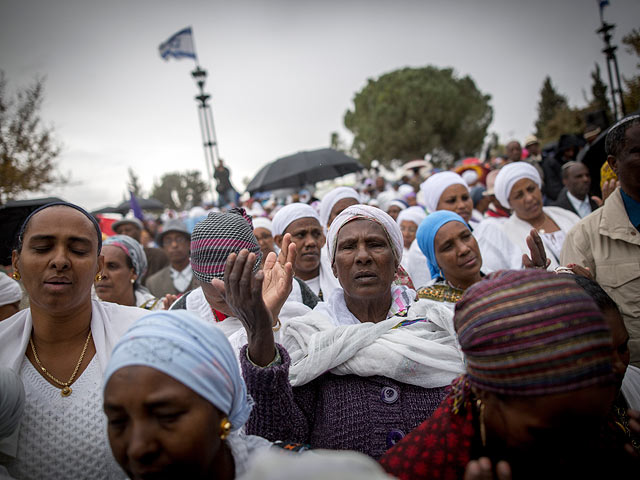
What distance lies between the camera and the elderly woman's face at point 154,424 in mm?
1277

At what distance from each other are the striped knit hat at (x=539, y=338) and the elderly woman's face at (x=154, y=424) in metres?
1.05

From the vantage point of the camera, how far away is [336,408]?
2119 millimetres

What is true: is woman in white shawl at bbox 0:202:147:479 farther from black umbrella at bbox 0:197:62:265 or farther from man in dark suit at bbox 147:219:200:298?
man in dark suit at bbox 147:219:200:298

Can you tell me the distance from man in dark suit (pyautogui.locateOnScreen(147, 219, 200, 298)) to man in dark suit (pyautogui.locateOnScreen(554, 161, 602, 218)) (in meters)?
6.21

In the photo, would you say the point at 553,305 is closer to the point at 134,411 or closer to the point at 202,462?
the point at 202,462

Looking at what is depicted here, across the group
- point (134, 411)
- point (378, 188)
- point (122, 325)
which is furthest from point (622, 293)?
point (378, 188)

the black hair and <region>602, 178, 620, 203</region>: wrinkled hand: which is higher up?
the black hair

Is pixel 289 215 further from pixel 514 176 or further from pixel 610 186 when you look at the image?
pixel 610 186

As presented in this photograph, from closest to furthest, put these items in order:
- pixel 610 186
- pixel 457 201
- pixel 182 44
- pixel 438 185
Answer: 1. pixel 610 186
2. pixel 457 201
3. pixel 438 185
4. pixel 182 44

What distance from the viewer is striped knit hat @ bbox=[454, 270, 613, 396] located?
3.90ft

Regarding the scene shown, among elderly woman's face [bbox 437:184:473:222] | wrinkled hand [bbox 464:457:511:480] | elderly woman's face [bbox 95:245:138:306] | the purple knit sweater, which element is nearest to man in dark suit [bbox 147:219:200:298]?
elderly woman's face [bbox 95:245:138:306]

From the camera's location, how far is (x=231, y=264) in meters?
1.76

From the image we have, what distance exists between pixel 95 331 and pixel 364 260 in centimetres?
173

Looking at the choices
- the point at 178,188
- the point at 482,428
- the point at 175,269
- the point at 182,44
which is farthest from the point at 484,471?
the point at 178,188
